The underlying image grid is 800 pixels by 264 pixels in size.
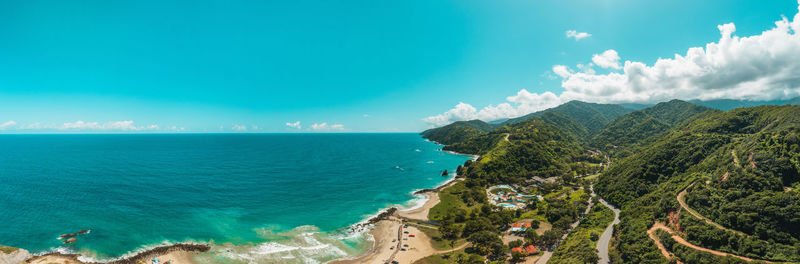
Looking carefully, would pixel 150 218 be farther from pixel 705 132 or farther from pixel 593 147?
pixel 593 147

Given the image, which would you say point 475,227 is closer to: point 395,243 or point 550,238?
point 550,238

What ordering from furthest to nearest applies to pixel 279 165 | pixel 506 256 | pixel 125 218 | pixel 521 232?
pixel 279 165 → pixel 125 218 → pixel 521 232 → pixel 506 256

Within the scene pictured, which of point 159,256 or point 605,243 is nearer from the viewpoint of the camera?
point 159,256

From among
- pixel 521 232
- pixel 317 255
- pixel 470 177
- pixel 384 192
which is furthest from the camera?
pixel 470 177

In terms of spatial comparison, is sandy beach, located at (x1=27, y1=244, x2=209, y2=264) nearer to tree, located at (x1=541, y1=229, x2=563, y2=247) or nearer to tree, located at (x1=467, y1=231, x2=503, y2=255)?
tree, located at (x1=467, y1=231, x2=503, y2=255)

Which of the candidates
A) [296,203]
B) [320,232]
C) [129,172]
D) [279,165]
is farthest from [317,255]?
[129,172]

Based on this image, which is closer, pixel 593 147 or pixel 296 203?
pixel 296 203

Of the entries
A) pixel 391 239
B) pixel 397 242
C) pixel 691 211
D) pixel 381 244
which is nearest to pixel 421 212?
pixel 391 239

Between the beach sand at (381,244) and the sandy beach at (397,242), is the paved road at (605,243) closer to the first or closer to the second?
the sandy beach at (397,242)

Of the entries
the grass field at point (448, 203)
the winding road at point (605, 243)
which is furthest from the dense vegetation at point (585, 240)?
the grass field at point (448, 203)
